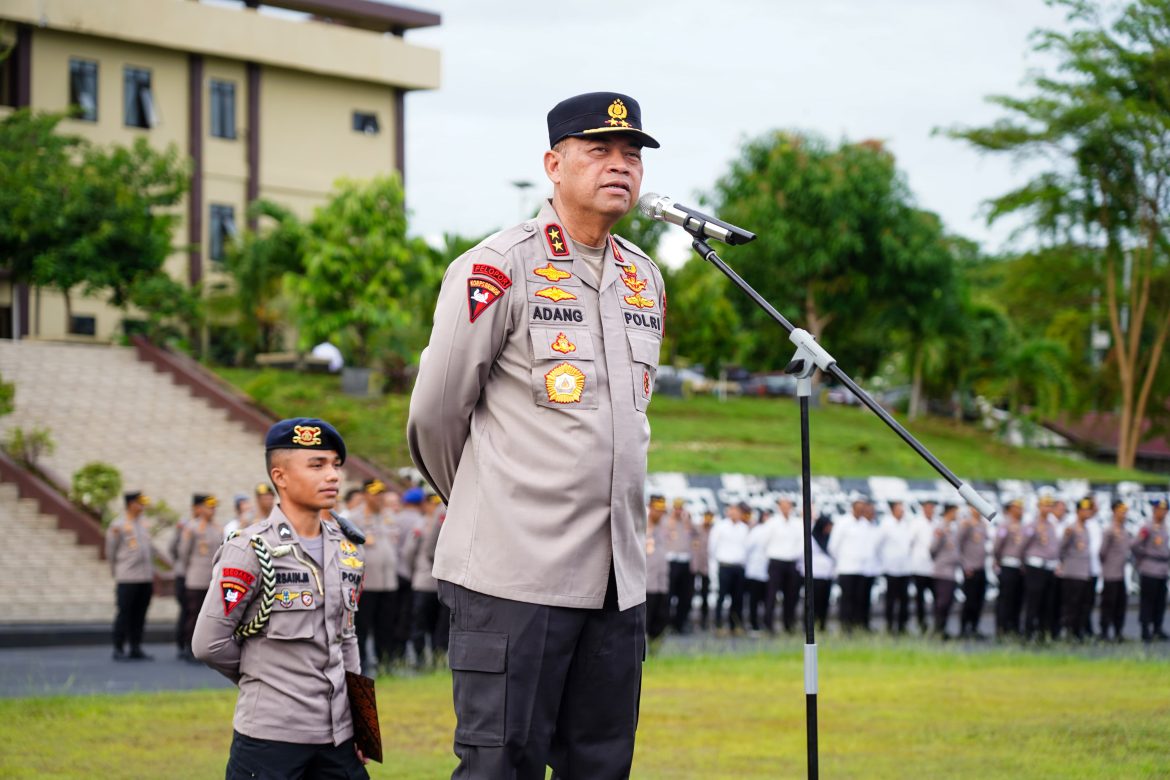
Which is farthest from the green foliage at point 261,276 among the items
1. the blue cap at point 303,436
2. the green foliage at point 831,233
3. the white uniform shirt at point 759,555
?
the blue cap at point 303,436

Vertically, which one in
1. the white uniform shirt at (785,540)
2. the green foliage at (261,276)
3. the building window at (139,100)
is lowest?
the white uniform shirt at (785,540)

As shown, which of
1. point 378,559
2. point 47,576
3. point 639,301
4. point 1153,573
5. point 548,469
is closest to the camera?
point 548,469

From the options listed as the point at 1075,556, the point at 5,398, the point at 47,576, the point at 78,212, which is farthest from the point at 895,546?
the point at 78,212

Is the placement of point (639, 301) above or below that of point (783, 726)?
above

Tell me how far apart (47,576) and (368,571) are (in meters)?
8.31

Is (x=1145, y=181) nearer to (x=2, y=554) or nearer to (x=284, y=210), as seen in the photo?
(x=284, y=210)

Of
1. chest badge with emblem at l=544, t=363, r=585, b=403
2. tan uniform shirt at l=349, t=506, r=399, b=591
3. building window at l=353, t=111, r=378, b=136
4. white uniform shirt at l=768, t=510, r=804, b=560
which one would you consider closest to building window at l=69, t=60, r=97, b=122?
building window at l=353, t=111, r=378, b=136

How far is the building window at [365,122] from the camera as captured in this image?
45.4 metres

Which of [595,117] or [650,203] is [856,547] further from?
[595,117]

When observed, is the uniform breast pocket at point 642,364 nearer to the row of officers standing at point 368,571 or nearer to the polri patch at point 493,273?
the polri patch at point 493,273

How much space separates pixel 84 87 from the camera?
39688 millimetres

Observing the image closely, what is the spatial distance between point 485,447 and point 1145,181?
36.8m

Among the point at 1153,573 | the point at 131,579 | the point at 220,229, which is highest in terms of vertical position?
the point at 220,229

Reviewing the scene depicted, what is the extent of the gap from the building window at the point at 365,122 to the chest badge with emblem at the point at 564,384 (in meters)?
42.9
